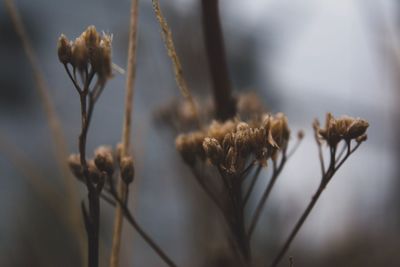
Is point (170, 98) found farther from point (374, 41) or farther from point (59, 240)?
point (59, 240)

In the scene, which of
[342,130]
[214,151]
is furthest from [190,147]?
[342,130]

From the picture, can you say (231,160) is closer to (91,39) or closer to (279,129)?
(279,129)

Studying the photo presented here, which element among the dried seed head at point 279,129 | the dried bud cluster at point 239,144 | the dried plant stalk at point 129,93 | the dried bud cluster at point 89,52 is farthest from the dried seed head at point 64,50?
the dried seed head at point 279,129

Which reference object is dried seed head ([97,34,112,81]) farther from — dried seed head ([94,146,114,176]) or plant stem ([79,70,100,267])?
dried seed head ([94,146,114,176])

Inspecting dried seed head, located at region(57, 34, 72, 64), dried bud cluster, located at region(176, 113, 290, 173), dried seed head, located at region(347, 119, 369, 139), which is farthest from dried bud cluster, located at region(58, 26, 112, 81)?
dried seed head, located at region(347, 119, 369, 139)

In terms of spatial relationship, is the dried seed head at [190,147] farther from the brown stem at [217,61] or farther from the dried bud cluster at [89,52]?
the dried bud cluster at [89,52]

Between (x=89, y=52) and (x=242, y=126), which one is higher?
(x=89, y=52)
